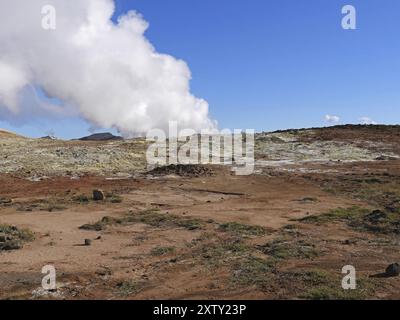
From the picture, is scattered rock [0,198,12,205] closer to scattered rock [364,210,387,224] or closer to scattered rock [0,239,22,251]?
scattered rock [0,239,22,251]

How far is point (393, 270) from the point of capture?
11.9m

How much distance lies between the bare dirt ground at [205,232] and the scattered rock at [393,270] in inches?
10.2

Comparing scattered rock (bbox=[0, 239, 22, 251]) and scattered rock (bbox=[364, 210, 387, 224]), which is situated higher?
scattered rock (bbox=[364, 210, 387, 224])

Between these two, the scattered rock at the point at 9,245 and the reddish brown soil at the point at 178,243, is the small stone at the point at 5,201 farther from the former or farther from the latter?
the scattered rock at the point at 9,245

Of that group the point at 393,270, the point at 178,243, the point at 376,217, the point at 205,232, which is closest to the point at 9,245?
the point at 178,243

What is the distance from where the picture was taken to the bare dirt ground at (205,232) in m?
11.4

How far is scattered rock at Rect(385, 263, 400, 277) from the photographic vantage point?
11.9m

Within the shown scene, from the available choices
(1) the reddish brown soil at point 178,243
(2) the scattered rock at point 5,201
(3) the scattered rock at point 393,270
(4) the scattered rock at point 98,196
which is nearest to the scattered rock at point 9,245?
(1) the reddish brown soil at point 178,243

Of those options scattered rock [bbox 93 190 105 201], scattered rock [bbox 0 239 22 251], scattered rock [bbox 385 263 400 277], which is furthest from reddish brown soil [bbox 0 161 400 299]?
scattered rock [bbox 93 190 105 201]

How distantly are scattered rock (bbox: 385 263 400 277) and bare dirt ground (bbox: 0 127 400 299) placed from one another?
0.26 meters

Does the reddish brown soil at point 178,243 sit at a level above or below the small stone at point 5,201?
below

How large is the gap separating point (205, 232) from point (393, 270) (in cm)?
715

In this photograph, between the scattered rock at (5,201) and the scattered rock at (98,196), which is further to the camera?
the scattered rock at (98,196)

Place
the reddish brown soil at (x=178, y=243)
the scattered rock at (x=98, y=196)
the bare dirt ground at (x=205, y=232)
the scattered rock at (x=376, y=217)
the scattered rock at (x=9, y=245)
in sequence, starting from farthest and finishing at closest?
the scattered rock at (x=98, y=196) → the scattered rock at (x=376, y=217) → the scattered rock at (x=9, y=245) → the bare dirt ground at (x=205, y=232) → the reddish brown soil at (x=178, y=243)
